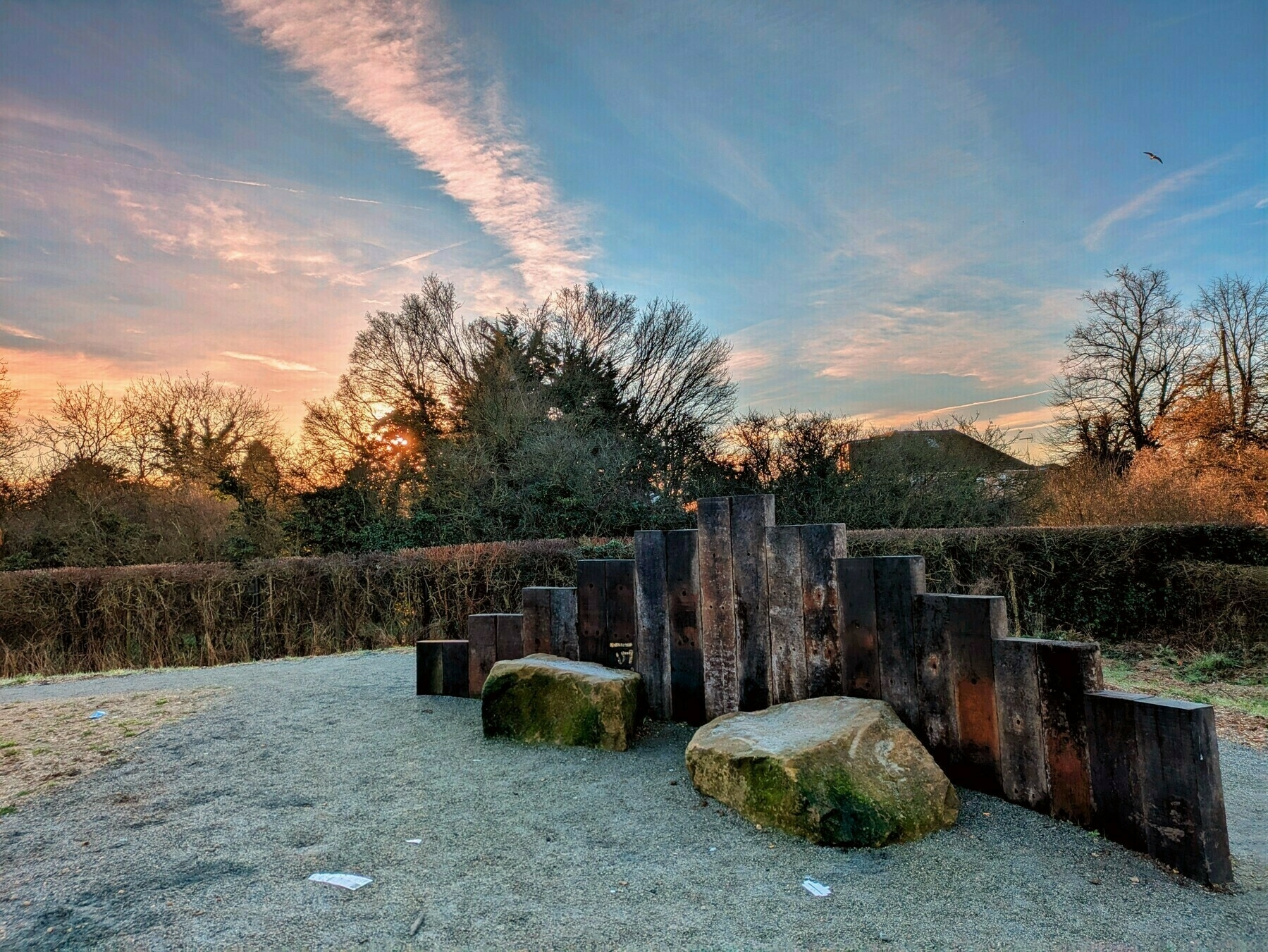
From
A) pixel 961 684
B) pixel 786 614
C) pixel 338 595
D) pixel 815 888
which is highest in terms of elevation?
pixel 786 614

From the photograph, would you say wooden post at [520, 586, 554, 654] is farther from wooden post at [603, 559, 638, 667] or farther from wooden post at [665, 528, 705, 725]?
wooden post at [665, 528, 705, 725]

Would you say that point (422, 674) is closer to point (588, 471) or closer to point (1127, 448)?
point (588, 471)

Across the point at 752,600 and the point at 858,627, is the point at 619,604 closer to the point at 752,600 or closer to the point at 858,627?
the point at 752,600

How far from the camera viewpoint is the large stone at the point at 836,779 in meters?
2.92

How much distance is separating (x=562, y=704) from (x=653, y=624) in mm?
737

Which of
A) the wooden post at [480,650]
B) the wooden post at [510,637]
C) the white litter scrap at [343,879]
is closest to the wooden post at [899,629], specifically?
the white litter scrap at [343,879]

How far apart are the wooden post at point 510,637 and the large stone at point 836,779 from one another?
2179 millimetres

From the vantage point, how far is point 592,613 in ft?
16.0

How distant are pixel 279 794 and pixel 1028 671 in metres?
3.60

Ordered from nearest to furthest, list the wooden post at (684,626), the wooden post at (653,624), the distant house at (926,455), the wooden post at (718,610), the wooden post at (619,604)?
the wooden post at (718,610)
the wooden post at (684,626)
the wooden post at (653,624)
the wooden post at (619,604)
the distant house at (926,455)

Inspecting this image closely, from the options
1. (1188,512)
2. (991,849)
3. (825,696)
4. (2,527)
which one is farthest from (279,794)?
(2,527)

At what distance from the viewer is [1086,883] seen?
2564 millimetres

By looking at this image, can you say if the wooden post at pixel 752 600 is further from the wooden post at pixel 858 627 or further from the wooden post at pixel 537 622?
the wooden post at pixel 537 622

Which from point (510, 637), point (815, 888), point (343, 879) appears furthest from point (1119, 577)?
point (343, 879)
